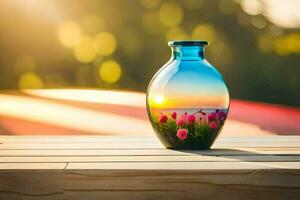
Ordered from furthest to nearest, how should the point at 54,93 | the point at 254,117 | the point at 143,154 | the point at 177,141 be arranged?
the point at 54,93 → the point at 254,117 → the point at 177,141 → the point at 143,154

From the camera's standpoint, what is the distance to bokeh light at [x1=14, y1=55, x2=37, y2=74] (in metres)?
4.33

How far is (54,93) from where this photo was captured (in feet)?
13.8

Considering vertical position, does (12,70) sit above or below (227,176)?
above

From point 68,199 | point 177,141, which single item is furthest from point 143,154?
point 68,199

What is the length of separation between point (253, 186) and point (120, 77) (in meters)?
3.39

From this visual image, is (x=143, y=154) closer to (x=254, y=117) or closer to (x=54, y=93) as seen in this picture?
(x=254, y=117)

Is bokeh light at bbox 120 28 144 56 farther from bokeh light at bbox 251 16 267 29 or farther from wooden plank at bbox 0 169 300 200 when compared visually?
wooden plank at bbox 0 169 300 200

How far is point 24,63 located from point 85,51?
0.44 metres

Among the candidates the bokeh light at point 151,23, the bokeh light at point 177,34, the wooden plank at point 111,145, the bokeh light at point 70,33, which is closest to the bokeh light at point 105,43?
the bokeh light at point 70,33

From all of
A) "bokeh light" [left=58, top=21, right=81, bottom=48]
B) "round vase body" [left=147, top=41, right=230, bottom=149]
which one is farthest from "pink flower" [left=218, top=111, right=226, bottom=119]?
"bokeh light" [left=58, top=21, right=81, bottom=48]

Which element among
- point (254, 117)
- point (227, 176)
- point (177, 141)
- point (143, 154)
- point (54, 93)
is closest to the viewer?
point (227, 176)

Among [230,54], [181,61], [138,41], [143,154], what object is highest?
[138,41]

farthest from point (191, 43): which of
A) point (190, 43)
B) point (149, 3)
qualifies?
point (149, 3)

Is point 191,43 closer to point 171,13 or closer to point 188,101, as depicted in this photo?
point 188,101
